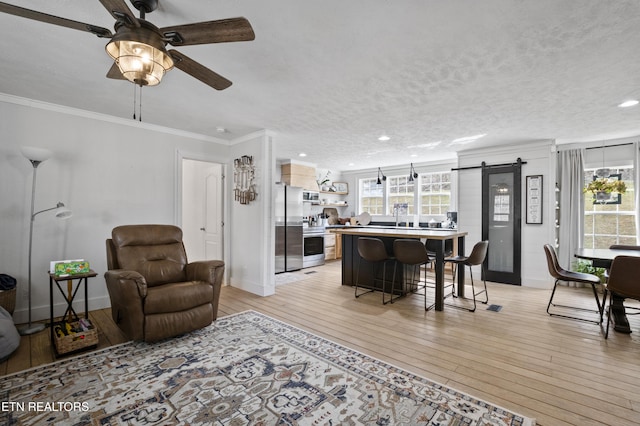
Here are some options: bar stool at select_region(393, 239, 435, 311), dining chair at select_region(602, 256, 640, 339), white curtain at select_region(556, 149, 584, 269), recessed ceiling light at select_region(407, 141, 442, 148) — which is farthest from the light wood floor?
recessed ceiling light at select_region(407, 141, 442, 148)

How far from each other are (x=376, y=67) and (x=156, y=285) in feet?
10.2

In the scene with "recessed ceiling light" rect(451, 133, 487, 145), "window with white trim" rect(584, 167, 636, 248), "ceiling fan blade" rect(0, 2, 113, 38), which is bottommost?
"window with white trim" rect(584, 167, 636, 248)

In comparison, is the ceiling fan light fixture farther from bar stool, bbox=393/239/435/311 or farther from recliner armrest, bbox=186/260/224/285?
bar stool, bbox=393/239/435/311

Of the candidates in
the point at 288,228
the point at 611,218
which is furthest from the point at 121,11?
the point at 611,218

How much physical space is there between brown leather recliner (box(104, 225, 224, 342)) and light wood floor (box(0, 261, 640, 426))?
0.54m

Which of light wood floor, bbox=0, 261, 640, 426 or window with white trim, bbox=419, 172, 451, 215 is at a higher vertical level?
window with white trim, bbox=419, 172, 451, 215

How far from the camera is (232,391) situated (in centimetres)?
204

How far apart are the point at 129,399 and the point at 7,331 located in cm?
156

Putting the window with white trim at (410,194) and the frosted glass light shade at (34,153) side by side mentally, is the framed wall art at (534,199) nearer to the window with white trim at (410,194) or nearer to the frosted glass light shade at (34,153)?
the window with white trim at (410,194)

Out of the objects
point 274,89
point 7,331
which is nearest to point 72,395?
point 7,331

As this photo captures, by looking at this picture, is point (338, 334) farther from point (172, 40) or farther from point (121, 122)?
point (121, 122)

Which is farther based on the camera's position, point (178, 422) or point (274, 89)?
point (274, 89)

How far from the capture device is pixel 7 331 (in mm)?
2512

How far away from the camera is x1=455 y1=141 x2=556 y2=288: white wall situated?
4.89 m
